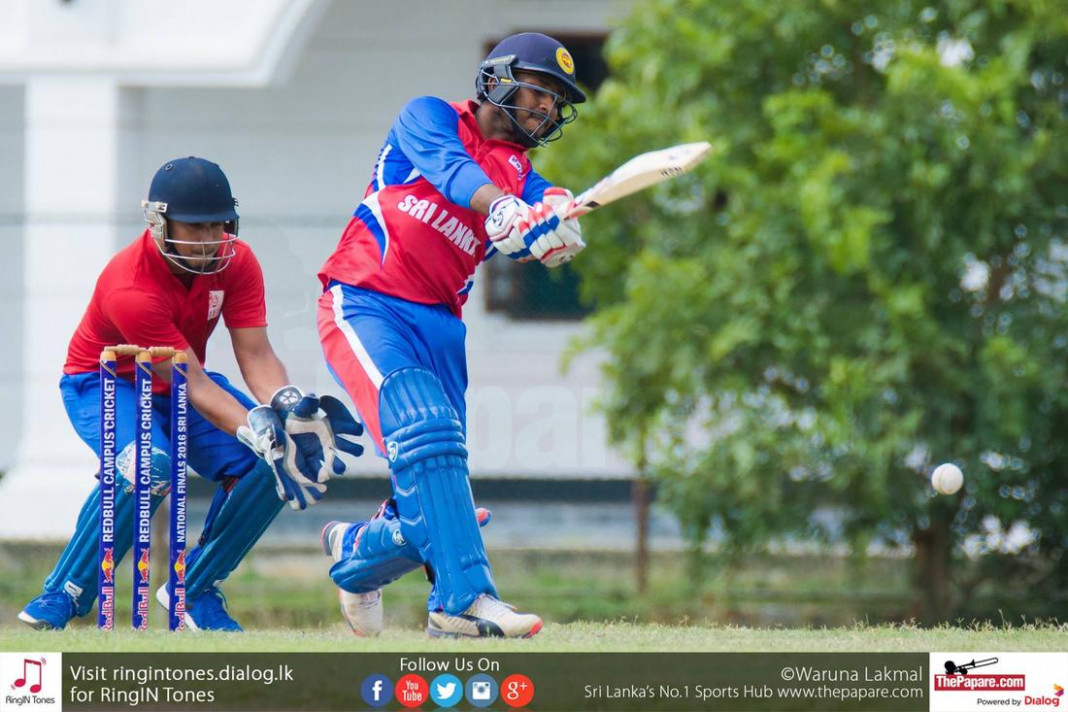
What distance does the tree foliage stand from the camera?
8656mm

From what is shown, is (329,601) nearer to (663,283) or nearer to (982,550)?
(663,283)

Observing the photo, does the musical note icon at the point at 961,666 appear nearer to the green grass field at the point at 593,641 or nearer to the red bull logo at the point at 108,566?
the green grass field at the point at 593,641

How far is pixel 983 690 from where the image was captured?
450cm

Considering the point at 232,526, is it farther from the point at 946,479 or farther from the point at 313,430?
the point at 946,479

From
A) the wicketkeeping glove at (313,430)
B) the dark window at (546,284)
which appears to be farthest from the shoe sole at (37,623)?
the dark window at (546,284)

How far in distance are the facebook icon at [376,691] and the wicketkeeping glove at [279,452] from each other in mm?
1190

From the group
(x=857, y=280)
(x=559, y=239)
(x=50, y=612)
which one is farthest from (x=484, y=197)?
(x=857, y=280)

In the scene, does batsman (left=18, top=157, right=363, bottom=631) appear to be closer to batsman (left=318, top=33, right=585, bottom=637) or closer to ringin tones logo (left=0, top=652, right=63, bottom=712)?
batsman (left=318, top=33, right=585, bottom=637)

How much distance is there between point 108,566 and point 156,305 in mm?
886

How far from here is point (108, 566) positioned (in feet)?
18.5

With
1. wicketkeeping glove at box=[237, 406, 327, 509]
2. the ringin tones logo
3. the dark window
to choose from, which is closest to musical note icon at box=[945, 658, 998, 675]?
wicketkeeping glove at box=[237, 406, 327, 509]

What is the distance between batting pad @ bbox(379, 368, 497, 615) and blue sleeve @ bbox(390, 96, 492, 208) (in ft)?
2.06

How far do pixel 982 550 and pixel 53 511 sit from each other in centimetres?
585

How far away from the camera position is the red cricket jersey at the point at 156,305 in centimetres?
567
